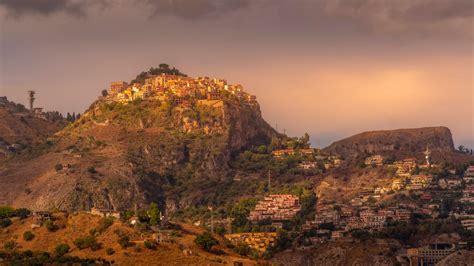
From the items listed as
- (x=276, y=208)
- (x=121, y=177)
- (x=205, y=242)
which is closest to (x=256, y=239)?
(x=276, y=208)

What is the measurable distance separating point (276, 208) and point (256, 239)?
693 inches

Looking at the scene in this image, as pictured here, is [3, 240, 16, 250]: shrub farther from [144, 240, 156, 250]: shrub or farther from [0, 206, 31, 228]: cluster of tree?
[144, 240, 156, 250]: shrub

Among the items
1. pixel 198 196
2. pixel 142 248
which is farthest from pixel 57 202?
pixel 142 248

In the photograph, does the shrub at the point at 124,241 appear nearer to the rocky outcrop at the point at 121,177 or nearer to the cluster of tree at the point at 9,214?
the cluster of tree at the point at 9,214

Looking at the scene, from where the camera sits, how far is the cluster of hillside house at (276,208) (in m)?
179

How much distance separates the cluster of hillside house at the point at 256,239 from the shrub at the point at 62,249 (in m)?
37.2

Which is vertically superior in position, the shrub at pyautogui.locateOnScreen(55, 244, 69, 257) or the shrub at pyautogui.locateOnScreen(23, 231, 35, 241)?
the shrub at pyautogui.locateOnScreen(23, 231, 35, 241)

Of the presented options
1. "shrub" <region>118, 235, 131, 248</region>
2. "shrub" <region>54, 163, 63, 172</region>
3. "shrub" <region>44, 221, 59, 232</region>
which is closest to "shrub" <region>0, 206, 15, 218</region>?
"shrub" <region>44, 221, 59, 232</region>

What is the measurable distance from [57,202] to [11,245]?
A: 49.4 meters

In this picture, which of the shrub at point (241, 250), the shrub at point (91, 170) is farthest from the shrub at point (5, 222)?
the shrub at point (91, 170)

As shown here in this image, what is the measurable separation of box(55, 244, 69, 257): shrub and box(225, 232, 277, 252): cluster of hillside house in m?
37.2

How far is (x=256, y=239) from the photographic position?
166 metres

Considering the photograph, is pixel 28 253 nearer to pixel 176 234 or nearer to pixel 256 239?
pixel 176 234

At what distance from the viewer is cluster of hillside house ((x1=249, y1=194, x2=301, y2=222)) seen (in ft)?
586
